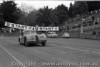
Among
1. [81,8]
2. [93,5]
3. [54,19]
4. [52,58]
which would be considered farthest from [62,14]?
[52,58]

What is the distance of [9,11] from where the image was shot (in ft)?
320

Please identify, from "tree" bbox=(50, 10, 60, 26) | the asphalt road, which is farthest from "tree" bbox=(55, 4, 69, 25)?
the asphalt road

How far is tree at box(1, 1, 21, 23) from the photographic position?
313 feet

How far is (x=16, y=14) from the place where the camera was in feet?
318

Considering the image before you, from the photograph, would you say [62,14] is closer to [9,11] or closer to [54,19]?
[54,19]

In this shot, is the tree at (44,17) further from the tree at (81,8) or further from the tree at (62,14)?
the tree at (81,8)

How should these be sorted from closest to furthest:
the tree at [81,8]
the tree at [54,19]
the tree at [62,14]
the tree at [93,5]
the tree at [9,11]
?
the tree at [93,5] → the tree at [81,8] → the tree at [9,11] → the tree at [62,14] → the tree at [54,19]

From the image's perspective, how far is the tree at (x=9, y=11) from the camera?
95438 mm

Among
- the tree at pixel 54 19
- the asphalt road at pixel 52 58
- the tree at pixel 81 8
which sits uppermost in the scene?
the tree at pixel 81 8

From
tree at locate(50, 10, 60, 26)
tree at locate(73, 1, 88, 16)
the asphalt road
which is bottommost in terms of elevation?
the asphalt road

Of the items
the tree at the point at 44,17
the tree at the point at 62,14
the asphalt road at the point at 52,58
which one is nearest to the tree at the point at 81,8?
the tree at the point at 62,14

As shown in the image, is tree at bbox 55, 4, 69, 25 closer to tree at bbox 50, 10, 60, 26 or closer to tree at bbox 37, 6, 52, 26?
tree at bbox 50, 10, 60, 26

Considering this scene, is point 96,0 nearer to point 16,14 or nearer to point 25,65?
point 16,14

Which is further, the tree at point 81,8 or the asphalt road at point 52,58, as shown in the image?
the tree at point 81,8
